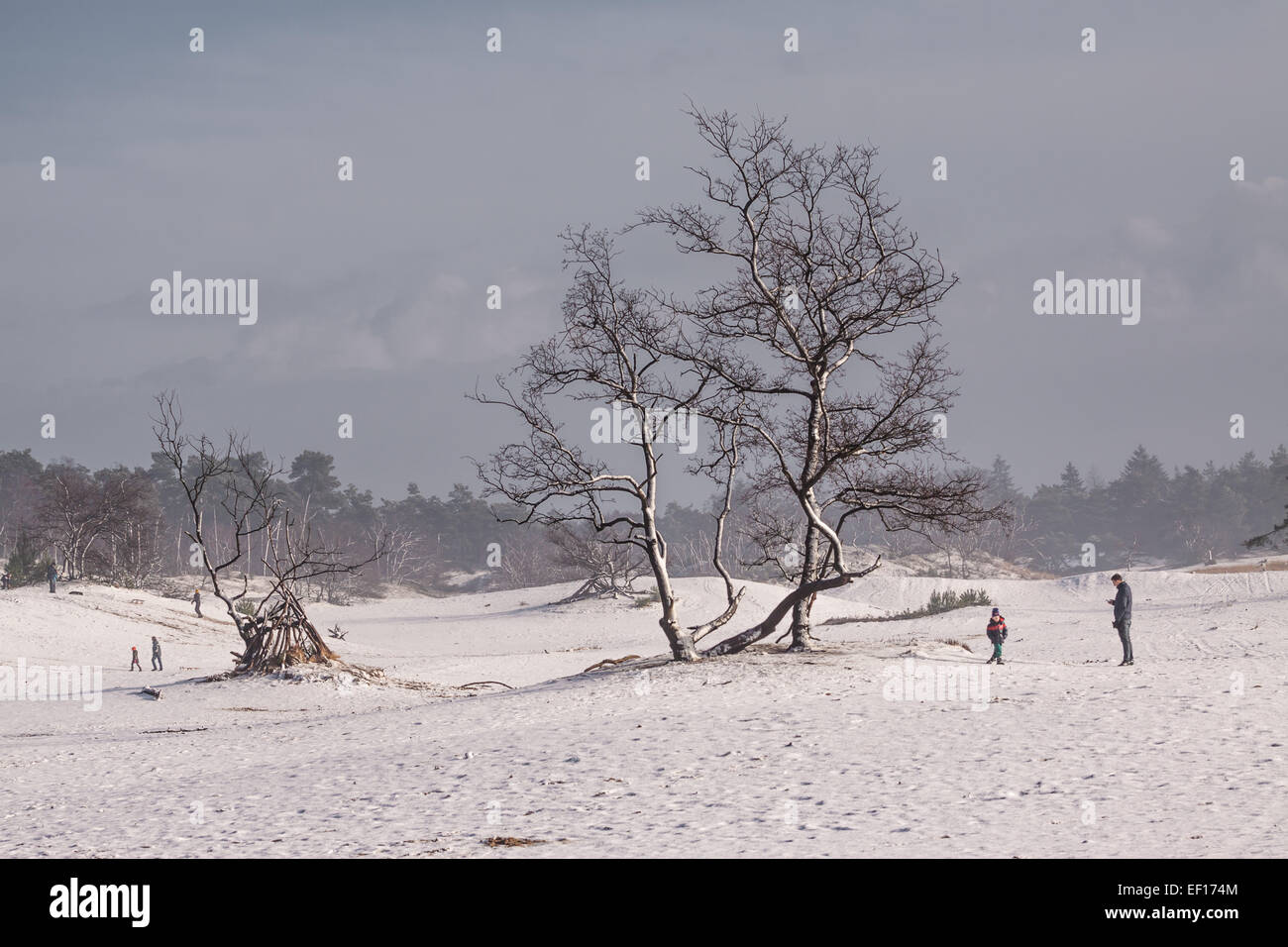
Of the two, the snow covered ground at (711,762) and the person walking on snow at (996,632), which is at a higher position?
the person walking on snow at (996,632)

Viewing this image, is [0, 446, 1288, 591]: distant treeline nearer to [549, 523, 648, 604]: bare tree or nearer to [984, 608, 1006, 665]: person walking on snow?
[549, 523, 648, 604]: bare tree

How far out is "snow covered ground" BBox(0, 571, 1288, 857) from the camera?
9.62 m

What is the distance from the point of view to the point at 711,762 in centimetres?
1281

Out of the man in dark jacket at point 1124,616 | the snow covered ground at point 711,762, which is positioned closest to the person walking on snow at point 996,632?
the snow covered ground at point 711,762

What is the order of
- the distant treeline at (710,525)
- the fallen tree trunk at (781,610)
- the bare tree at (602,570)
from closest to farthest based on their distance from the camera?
1. the fallen tree trunk at (781,610)
2. the bare tree at (602,570)
3. the distant treeline at (710,525)

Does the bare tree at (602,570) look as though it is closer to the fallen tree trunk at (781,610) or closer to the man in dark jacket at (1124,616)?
the fallen tree trunk at (781,610)

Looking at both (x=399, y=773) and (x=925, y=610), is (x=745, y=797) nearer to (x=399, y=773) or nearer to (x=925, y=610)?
(x=399, y=773)

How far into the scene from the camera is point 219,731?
1997cm

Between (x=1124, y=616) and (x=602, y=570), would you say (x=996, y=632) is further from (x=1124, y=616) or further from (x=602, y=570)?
(x=602, y=570)

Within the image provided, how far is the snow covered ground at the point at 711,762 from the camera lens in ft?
31.6

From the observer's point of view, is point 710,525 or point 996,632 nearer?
point 996,632

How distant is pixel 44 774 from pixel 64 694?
13525 millimetres

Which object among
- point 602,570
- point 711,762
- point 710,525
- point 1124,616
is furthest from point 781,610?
point 710,525
